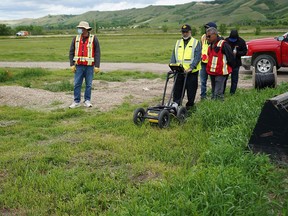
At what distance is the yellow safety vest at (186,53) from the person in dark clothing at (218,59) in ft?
1.20

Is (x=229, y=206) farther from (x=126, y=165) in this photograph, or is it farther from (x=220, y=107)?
(x=220, y=107)

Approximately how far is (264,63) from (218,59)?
6732 mm

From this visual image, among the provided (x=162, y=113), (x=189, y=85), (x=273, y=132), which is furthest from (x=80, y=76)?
(x=273, y=132)

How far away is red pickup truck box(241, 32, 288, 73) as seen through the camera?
13219mm

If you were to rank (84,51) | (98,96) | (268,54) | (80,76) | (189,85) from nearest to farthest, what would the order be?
(189,85) → (84,51) → (80,76) → (98,96) → (268,54)

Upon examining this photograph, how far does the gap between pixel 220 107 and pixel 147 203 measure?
12.3ft

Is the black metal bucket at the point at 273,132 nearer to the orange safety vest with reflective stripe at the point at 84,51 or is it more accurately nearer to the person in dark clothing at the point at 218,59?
the person in dark clothing at the point at 218,59

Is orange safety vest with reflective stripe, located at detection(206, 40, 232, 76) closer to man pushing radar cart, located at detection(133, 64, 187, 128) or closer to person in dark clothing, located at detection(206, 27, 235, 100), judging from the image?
person in dark clothing, located at detection(206, 27, 235, 100)

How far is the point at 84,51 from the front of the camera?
8.98m

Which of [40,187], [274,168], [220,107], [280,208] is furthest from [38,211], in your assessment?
[220,107]

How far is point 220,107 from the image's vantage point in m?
6.78

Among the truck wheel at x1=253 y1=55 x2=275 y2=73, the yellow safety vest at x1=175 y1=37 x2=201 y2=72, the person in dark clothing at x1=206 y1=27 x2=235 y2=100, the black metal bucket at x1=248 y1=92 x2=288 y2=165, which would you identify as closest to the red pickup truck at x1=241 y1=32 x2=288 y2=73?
the truck wheel at x1=253 y1=55 x2=275 y2=73

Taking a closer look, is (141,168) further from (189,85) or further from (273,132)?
(189,85)

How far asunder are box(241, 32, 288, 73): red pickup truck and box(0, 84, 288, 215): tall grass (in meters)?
6.94
